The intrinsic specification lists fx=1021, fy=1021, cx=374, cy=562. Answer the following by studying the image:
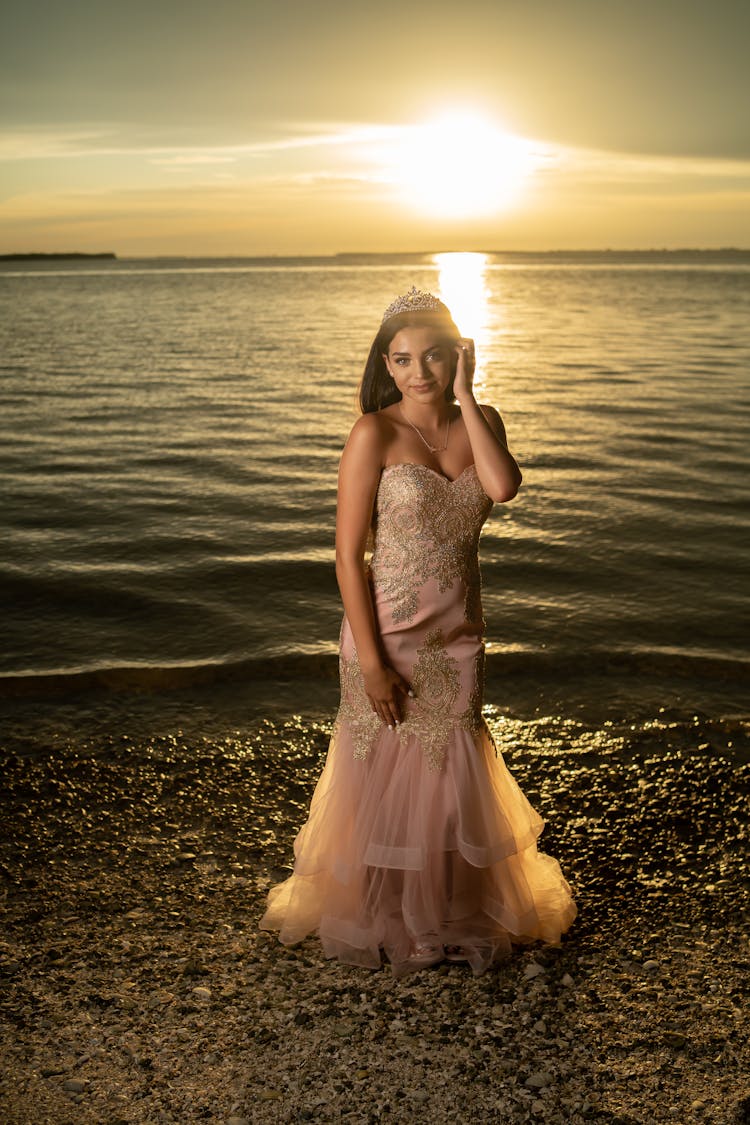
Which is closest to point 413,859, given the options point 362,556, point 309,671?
point 362,556

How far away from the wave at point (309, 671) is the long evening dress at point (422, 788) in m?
3.45

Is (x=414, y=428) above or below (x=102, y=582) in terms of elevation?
above

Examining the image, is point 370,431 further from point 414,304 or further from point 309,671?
point 309,671

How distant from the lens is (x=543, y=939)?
14.5 feet

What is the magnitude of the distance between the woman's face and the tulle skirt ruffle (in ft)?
4.59

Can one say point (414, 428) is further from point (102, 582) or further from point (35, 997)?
point (102, 582)

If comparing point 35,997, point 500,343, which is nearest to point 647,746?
point 35,997

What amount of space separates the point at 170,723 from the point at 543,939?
329 centimetres

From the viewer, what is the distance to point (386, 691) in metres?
4.09

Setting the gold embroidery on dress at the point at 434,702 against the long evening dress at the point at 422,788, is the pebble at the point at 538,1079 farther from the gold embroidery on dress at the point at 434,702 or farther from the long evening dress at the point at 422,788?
the gold embroidery on dress at the point at 434,702

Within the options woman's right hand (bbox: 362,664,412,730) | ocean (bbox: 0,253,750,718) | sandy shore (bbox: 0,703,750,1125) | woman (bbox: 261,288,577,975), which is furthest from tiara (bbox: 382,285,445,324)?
ocean (bbox: 0,253,750,718)

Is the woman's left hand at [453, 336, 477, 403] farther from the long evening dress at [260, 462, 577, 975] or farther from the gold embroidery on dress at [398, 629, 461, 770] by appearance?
the gold embroidery on dress at [398, 629, 461, 770]

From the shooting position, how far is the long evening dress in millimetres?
4051

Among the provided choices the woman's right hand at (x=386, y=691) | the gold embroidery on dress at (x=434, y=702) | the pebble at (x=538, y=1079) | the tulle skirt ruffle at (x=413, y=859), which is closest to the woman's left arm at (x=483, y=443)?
the gold embroidery on dress at (x=434, y=702)
